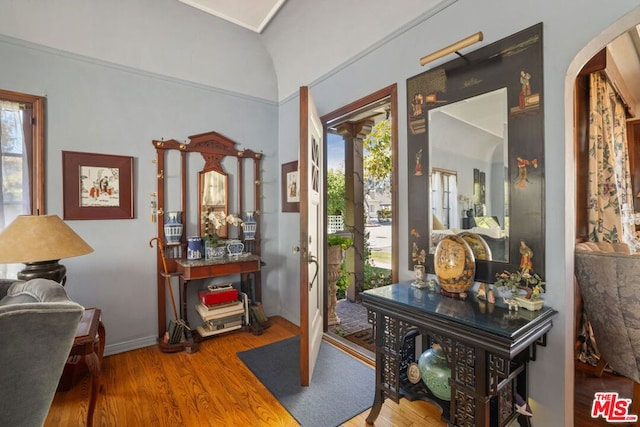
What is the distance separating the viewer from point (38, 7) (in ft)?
7.59

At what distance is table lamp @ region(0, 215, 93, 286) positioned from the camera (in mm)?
1718

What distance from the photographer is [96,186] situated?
262 centimetres

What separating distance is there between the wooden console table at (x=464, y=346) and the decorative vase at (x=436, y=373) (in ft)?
0.22

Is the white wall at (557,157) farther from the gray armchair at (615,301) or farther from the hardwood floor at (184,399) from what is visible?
the hardwood floor at (184,399)

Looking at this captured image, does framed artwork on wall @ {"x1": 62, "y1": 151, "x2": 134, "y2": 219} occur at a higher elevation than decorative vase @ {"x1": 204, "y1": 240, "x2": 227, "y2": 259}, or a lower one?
higher

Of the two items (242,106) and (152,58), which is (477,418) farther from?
(152,58)

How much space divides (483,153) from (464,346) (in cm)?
112

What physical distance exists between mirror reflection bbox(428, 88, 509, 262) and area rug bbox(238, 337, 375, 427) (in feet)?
3.76

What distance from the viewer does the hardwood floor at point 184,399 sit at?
1810 mm

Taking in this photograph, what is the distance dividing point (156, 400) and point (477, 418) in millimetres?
1981

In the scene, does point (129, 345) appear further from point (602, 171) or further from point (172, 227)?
point (602, 171)

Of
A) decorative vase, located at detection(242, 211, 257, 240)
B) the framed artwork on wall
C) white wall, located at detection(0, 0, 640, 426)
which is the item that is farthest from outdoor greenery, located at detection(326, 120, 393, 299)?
the framed artwork on wall

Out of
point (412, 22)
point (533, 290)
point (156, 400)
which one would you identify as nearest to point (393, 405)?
point (533, 290)

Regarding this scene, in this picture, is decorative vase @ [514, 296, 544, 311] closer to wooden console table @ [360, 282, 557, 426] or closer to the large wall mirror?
wooden console table @ [360, 282, 557, 426]
